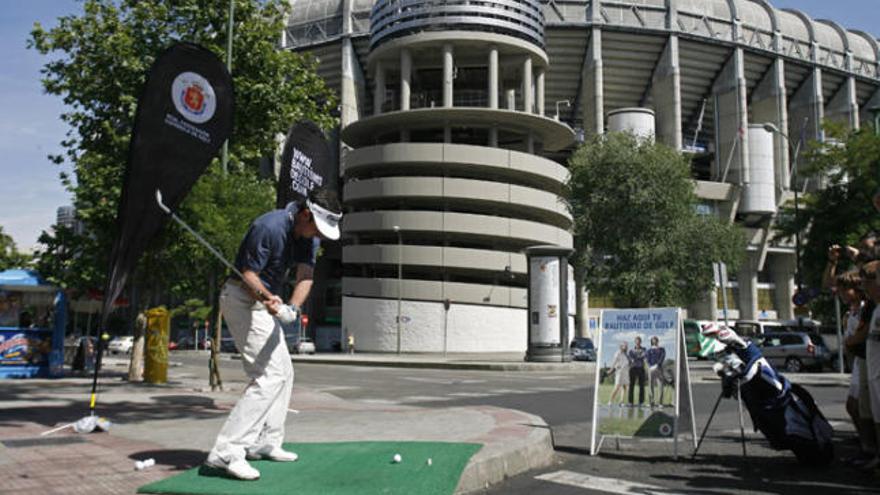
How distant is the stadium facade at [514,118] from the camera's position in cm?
5000

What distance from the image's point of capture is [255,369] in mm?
4855

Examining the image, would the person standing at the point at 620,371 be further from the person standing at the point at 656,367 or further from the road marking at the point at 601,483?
the road marking at the point at 601,483

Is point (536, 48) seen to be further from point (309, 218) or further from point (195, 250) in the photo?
point (309, 218)

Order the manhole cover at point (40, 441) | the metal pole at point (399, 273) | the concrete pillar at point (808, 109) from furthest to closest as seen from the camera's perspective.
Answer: the concrete pillar at point (808, 109), the metal pole at point (399, 273), the manhole cover at point (40, 441)

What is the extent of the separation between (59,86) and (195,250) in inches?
169

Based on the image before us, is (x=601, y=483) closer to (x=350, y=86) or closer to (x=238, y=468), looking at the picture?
(x=238, y=468)

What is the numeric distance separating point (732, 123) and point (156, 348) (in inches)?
2452

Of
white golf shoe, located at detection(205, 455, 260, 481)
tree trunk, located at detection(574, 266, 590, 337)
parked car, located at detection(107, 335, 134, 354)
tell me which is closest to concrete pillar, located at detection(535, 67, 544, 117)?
tree trunk, located at detection(574, 266, 590, 337)

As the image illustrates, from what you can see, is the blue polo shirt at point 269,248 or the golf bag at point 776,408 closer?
the blue polo shirt at point 269,248

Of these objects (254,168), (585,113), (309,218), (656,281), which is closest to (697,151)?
(585,113)

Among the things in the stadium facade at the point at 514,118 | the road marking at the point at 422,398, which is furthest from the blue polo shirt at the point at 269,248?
the stadium facade at the point at 514,118

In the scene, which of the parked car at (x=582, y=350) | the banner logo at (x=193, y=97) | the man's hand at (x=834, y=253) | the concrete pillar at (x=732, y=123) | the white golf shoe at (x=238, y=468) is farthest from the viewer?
the concrete pillar at (x=732, y=123)

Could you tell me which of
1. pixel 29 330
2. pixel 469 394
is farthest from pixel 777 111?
pixel 29 330

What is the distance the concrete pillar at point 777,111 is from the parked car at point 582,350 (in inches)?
1458
